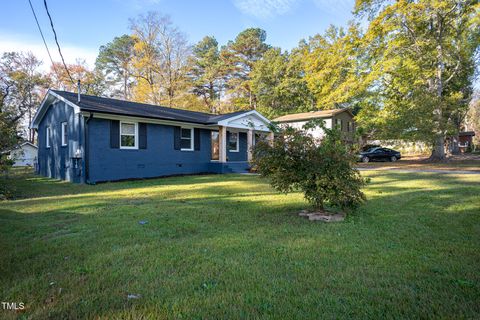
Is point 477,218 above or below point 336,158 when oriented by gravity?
below

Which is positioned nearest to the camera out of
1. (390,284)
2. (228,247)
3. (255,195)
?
(390,284)

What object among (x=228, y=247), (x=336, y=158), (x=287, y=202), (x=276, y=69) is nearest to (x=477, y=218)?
(x=336, y=158)

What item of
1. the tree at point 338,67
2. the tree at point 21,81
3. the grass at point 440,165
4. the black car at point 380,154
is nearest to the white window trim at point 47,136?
the tree at point 21,81

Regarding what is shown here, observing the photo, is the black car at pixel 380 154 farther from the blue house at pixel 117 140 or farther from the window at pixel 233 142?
the blue house at pixel 117 140

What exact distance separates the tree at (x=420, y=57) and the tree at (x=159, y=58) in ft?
55.2

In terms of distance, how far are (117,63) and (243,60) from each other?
51.5ft

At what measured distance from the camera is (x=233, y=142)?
18125mm

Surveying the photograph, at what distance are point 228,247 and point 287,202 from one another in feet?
11.5

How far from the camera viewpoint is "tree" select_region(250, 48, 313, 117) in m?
31.9

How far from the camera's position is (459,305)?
7.25 ft

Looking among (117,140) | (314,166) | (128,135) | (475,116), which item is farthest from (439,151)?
(475,116)

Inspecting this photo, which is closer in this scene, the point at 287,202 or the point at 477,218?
the point at 477,218

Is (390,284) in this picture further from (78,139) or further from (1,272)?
(78,139)

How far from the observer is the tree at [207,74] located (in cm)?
3188
